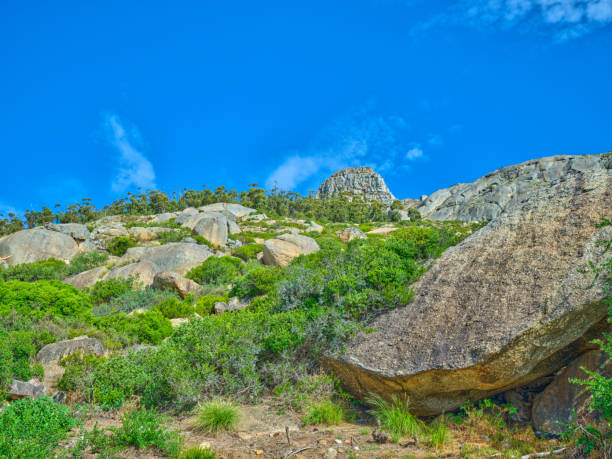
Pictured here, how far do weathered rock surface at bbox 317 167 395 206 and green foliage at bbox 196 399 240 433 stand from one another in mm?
146612

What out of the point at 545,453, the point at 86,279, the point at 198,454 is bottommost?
the point at 545,453

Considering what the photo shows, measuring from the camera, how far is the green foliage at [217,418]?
19.2 feet

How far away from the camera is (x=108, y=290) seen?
18.4 m

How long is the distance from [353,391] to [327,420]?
864 millimetres

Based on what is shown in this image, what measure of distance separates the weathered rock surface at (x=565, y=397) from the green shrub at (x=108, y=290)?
18.2 m

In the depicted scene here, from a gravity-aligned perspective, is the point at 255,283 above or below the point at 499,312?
above

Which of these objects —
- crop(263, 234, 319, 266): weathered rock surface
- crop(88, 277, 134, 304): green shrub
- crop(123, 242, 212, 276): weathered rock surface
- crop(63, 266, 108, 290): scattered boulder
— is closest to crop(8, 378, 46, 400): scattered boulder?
crop(88, 277, 134, 304): green shrub

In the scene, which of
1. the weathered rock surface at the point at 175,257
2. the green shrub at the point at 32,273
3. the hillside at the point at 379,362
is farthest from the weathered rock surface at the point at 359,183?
the hillside at the point at 379,362

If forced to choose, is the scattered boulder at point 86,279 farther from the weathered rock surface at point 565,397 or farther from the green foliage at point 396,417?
the weathered rock surface at point 565,397

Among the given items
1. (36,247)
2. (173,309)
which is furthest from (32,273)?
(173,309)

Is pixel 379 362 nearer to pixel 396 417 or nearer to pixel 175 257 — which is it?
pixel 396 417

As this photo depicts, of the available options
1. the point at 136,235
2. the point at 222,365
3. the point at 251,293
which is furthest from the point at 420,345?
the point at 136,235

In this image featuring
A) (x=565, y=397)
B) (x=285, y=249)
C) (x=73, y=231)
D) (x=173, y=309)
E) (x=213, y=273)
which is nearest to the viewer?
(x=565, y=397)

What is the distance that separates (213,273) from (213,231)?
11.3 metres
